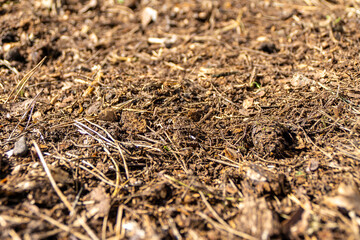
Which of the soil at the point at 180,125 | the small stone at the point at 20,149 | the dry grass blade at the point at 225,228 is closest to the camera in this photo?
the dry grass blade at the point at 225,228

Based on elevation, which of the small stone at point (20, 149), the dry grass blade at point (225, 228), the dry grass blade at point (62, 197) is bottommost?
the dry grass blade at point (225, 228)

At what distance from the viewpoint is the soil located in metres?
1.49

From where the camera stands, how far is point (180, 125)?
2068mm

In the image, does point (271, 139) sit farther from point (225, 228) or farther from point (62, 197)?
point (62, 197)

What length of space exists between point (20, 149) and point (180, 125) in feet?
3.64

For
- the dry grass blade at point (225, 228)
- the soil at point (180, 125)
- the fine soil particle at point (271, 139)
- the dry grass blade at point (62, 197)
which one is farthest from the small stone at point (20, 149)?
the fine soil particle at point (271, 139)

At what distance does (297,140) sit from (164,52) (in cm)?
175

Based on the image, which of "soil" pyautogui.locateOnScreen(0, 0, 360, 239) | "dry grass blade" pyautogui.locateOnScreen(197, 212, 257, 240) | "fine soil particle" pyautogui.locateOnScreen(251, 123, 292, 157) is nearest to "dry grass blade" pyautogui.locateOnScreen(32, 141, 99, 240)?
"soil" pyautogui.locateOnScreen(0, 0, 360, 239)

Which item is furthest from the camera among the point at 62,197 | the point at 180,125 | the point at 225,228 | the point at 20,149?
the point at 180,125

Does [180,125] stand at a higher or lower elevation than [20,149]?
lower

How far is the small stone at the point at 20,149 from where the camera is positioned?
181 cm

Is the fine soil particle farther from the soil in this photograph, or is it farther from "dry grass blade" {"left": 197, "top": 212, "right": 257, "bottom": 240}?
"dry grass blade" {"left": 197, "top": 212, "right": 257, "bottom": 240}

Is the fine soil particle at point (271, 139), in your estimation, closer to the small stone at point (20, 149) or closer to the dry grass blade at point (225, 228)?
the dry grass blade at point (225, 228)

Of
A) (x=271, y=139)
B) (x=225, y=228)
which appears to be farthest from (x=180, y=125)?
(x=225, y=228)
